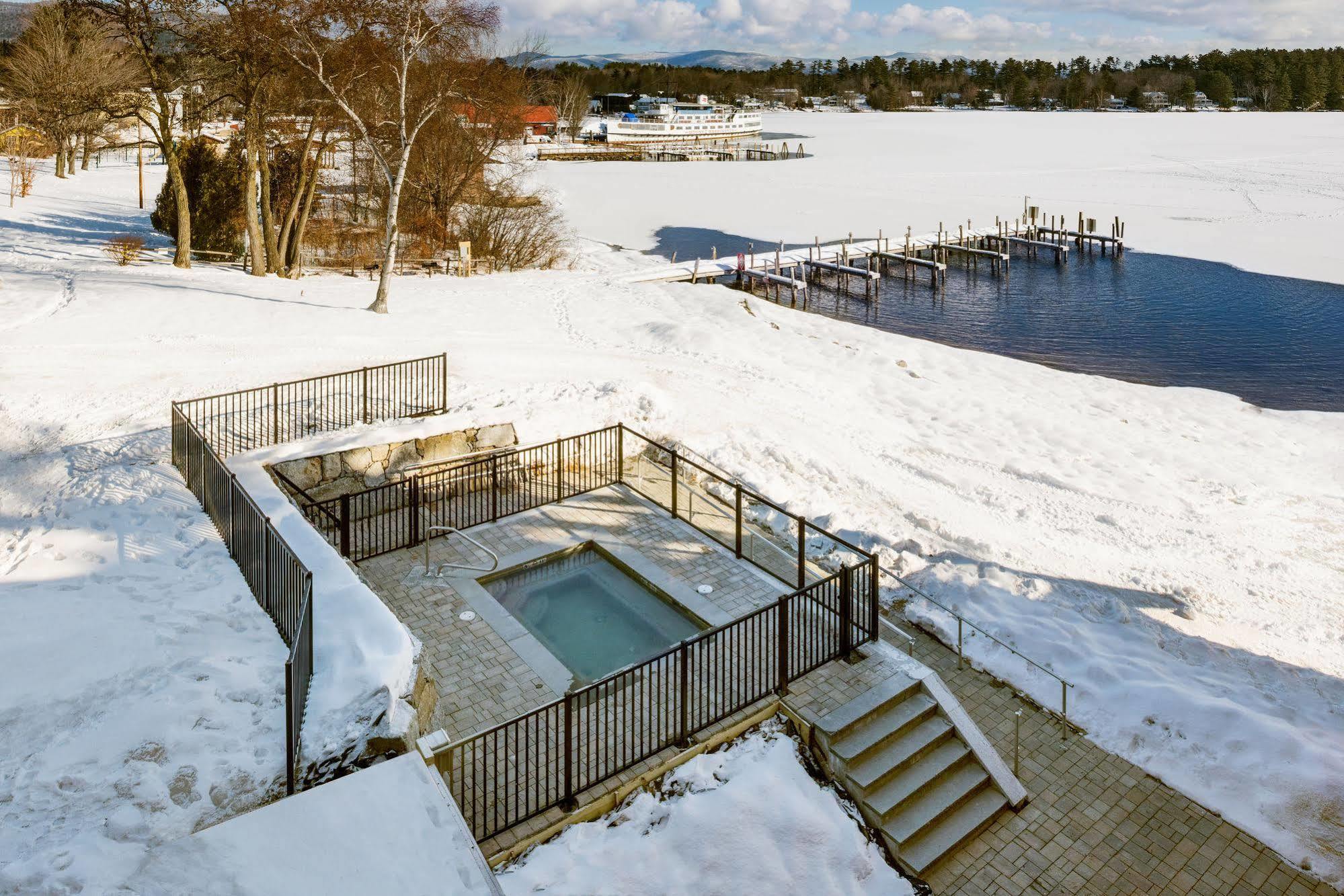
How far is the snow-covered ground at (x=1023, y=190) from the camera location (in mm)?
50281

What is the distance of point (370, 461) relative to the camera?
47.1 ft

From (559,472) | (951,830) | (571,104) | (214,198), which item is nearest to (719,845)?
(951,830)

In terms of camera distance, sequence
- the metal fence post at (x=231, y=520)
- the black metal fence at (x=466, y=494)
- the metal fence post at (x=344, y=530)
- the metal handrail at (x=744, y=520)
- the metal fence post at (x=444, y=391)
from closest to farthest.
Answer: the metal fence post at (x=231, y=520)
the metal handrail at (x=744, y=520)
the metal fence post at (x=344, y=530)
the black metal fence at (x=466, y=494)
the metal fence post at (x=444, y=391)

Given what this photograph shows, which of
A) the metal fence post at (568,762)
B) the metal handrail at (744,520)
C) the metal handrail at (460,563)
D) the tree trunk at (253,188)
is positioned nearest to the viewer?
the metal fence post at (568,762)

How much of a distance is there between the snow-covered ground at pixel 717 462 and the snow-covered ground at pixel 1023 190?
22.7m

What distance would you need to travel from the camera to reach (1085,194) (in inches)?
2511

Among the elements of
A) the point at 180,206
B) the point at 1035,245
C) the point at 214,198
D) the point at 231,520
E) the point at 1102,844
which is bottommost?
the point at 1102,844

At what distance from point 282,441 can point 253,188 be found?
598 inches

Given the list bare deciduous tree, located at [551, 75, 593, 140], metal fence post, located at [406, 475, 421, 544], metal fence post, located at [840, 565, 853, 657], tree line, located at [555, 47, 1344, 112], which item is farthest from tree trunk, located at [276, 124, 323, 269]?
tree line, located at [555, 47, 1344, 112]

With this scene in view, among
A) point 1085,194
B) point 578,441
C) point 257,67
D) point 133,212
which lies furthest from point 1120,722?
point 1085,194

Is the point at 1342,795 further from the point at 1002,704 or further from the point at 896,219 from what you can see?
the point at 896,219

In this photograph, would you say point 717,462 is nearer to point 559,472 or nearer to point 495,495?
point 559,472

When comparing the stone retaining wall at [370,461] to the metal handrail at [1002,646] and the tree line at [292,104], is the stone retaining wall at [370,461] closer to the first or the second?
the metal handrail at [1002,646]

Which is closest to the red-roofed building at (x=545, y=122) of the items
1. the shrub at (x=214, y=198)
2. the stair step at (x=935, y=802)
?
the shrub at (x=214, y=198)
